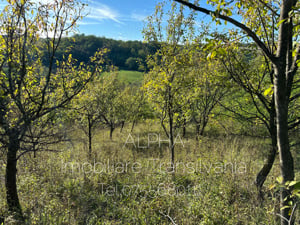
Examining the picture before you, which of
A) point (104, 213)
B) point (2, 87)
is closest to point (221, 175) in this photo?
point (104, 213)

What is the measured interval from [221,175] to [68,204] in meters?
4.19

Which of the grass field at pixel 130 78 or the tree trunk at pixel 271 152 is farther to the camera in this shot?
the grass field at pixel 130 78

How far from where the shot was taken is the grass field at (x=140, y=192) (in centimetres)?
391

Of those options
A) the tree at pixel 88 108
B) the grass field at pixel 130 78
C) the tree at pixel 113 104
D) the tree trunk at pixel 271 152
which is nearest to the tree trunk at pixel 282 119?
the tree trunk at pixel 271 152

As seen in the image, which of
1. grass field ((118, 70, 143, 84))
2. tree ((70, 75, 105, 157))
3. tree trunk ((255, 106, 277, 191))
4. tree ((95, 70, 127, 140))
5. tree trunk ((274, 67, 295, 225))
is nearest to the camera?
tree trunk ((274, 67, 295, 225))

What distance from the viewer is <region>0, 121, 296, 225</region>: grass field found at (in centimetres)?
391

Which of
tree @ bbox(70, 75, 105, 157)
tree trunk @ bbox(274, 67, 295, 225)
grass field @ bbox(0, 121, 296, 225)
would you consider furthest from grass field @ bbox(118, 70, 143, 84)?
tree trunk @ bbox(274, 67, 295, 225)

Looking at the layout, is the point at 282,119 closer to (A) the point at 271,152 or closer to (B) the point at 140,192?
(A) the point at 271,152

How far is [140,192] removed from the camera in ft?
16.9

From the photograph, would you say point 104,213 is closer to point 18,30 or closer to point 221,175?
point 221,175

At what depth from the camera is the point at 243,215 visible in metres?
3.75

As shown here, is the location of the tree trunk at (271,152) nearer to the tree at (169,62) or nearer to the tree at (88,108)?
the tree at (169,62)

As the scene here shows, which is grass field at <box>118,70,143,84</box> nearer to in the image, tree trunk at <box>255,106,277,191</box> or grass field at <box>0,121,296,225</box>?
grass field at <box>0,121,296,225</box>

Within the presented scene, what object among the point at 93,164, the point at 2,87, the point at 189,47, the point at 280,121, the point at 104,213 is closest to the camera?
the point at 280,121
